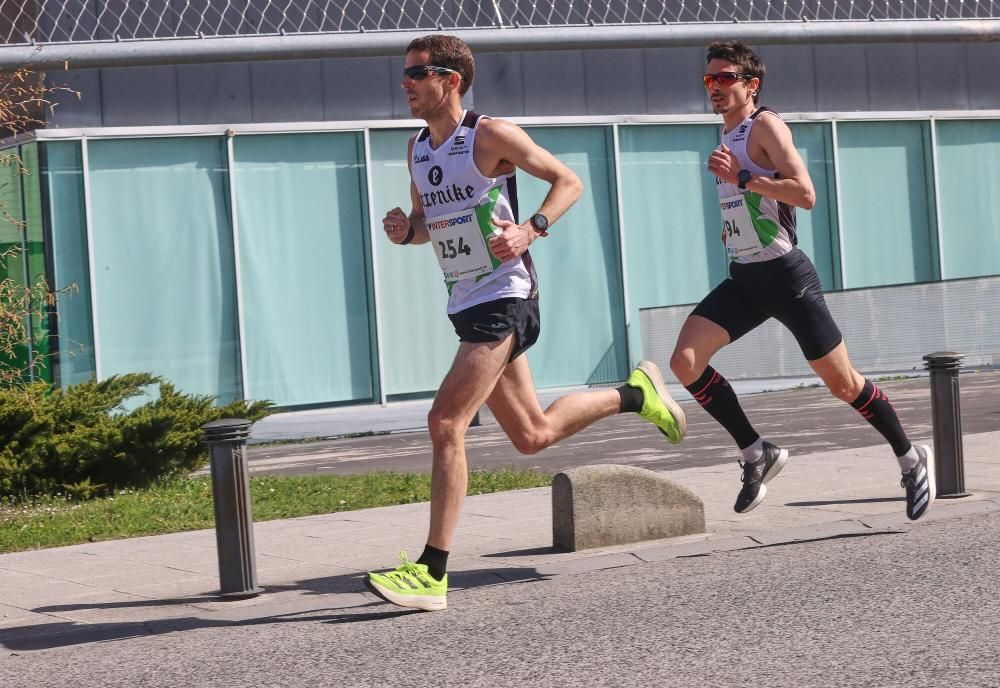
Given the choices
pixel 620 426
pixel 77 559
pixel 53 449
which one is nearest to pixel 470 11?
pixel 620 426

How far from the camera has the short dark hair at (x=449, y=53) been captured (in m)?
6.39

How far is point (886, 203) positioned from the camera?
21.0 metres

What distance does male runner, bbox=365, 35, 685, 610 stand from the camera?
6.15 metres

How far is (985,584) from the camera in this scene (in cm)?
611

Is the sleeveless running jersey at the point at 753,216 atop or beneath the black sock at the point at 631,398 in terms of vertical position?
atop

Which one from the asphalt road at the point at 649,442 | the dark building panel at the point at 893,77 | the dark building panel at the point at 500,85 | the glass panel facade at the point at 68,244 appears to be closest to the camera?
the asphalt road at the point at 649,442

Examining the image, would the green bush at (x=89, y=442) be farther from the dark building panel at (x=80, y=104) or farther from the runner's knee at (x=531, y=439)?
the dark building panel at (x=80, y=104)

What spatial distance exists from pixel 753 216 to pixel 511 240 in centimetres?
172

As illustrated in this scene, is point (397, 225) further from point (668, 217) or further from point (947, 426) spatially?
point (668, 217)

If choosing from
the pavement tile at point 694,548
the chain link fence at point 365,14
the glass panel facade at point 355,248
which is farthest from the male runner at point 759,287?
the chain link fence at point 365,14

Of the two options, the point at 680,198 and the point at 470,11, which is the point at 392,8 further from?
the point at 680,198

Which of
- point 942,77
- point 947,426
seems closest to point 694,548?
point 947,426

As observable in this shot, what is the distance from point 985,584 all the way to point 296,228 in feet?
41.3

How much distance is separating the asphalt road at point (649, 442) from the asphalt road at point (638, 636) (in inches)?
175
